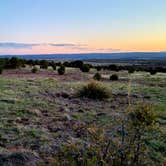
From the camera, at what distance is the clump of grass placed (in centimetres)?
2047

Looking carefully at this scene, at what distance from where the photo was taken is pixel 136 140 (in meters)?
6.18

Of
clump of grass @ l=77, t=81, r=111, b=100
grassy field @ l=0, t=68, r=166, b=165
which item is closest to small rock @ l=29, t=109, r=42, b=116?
grassy field @ l=0, t=68, r=166, b=165

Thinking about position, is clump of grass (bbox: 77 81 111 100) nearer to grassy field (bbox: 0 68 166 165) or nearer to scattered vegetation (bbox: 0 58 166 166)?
scattered vegetation (bbox: 0 58 166 166)

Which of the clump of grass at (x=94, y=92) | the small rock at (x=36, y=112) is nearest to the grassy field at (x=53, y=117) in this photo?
the small rock at (x=36, y=112)

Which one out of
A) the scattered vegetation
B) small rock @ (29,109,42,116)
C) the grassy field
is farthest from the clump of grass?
small rock @ (29,109,42,116)

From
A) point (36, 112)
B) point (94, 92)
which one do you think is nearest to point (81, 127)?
point (36, 112)

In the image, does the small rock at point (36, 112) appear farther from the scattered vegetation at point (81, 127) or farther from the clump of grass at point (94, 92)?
the clump of grass at point (94, 92)

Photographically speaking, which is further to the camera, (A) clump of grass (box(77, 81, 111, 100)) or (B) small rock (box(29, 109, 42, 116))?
(A) clump of grass (box(77, 81, 111, 100))

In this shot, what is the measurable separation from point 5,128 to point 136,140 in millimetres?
6535

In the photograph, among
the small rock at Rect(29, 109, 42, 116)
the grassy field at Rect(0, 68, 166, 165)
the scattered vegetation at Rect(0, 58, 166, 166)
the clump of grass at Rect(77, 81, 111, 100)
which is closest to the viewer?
the scattered vegetation at Rect(0, 58, 166, 166)

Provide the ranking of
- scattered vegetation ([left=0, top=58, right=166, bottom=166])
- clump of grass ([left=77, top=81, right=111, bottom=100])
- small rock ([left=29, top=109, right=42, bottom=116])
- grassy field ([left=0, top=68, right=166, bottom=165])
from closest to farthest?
scattered vegetation ([left=0, top=58, right=166, bottom=166]) < grassy field ([left=0, top=68, right=166, bottom=165]) < small rock ([left=29, top=109, right=42, bottom=116]) < clump of grass ([left=77, top=81, right=111, bottom=100])

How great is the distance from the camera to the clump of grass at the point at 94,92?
67.2 feet

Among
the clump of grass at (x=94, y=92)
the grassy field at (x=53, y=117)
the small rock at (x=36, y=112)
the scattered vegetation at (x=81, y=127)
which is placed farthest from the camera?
the clump of grass at (x=94, y=92)

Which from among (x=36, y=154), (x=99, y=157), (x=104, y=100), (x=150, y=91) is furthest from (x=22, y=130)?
(x=150, y=91)
